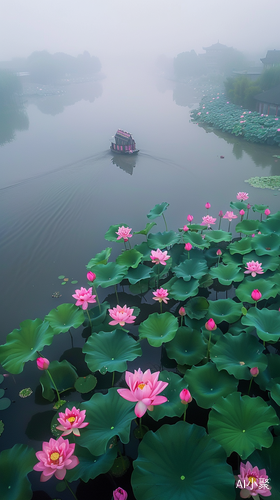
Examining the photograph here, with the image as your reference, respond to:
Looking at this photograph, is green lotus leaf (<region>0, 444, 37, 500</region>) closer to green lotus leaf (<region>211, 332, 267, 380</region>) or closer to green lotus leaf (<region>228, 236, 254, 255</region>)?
green lotus leaf (<region>211, 332, 267, 380</region>)

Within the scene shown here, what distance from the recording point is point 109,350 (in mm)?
1847

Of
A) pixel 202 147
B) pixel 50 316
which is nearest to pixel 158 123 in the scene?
pixel 202 147

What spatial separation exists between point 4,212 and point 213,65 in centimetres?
4427

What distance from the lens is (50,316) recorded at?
2217 millimetres

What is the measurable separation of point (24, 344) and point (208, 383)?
129cm

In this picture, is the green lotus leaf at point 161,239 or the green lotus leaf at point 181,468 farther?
the green lotus leaf at point 161,239

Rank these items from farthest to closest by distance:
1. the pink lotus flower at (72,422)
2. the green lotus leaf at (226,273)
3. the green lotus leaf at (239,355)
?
the green lotus leaf at (226,273) → the green lotus leaf at (239,355) → the pink lotus flower at (72,422)

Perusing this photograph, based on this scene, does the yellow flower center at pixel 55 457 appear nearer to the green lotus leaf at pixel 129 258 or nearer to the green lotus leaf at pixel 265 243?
the green lotus leaf at pixel 129 258

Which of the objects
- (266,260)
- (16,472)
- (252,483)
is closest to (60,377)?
(16,472)

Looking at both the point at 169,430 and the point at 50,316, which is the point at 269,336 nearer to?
the point at 169,430

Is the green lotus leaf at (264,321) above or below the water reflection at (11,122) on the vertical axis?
below

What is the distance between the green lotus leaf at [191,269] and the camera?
2.46 metres

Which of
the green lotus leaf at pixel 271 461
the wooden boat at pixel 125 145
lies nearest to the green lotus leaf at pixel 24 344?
the green lotus leaf at pixel 271 461

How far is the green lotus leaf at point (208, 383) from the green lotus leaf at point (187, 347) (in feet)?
0.71
